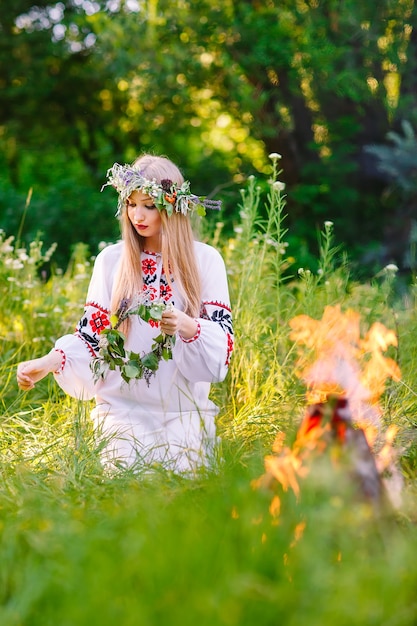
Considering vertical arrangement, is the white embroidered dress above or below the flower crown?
below

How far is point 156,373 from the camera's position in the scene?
3166 mm

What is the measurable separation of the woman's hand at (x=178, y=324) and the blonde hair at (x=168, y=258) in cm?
16

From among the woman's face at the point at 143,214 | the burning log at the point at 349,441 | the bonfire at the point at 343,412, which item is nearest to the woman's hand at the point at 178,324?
the woman's face at the point at 143,214

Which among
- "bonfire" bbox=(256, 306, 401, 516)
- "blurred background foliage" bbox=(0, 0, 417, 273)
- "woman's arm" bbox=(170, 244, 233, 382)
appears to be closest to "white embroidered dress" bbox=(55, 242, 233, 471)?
"woman's arm" bbox=(170, 244, 233, 382)

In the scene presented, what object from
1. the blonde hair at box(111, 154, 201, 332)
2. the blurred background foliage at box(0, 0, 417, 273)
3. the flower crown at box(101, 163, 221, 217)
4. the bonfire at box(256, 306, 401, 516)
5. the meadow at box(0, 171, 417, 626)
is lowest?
the meadow at box(0, 171, 417, 626)

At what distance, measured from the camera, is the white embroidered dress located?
9.97ft

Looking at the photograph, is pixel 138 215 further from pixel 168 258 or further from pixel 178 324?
pixel 178 324

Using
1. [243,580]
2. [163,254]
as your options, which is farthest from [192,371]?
[243,580]

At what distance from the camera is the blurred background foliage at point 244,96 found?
24.1 feet

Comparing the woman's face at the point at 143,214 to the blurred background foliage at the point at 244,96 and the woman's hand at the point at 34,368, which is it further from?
the blurred background foliage at the point at 244,96

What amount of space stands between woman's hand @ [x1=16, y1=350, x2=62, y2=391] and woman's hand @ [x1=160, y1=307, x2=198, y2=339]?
463 mm

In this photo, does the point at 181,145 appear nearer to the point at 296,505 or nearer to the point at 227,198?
the point at 227,198

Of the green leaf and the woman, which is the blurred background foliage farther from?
the green leaf

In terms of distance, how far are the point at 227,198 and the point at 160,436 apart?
5109mm
